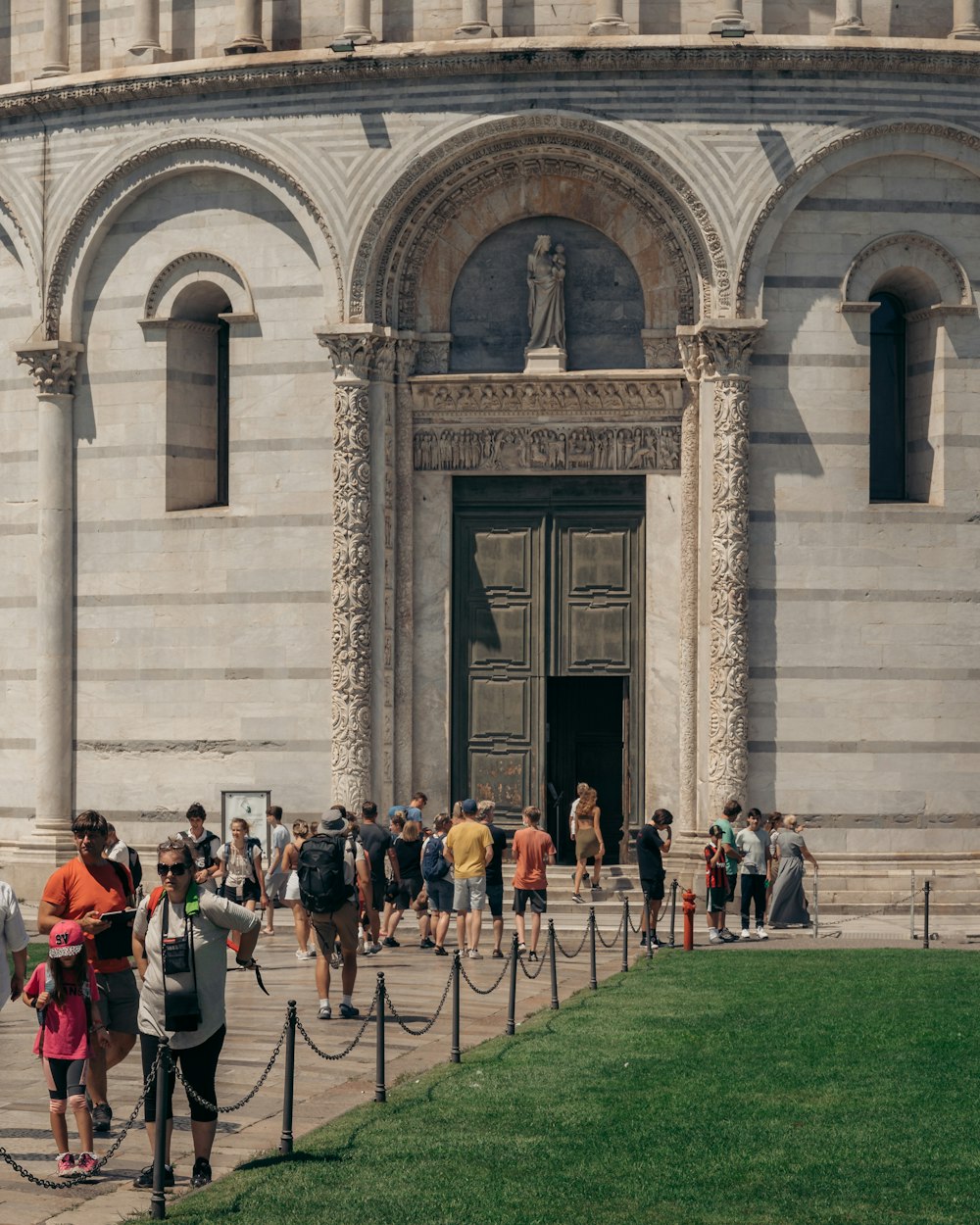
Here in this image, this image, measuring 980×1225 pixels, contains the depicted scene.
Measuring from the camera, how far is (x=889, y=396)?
1233 inches

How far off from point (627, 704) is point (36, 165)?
40.2ft

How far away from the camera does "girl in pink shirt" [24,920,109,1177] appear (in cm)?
1395

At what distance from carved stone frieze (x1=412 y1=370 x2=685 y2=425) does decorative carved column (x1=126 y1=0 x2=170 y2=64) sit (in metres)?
6.33

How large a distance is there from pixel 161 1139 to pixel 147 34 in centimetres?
2269

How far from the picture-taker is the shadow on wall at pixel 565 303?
31.3 meters

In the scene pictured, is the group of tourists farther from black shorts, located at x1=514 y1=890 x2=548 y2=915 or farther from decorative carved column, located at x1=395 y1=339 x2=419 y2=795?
decorative carved column, located at x1=395 y1=339 x2=419 y2=795

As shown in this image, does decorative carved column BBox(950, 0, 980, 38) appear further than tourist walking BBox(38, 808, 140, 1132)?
Yes

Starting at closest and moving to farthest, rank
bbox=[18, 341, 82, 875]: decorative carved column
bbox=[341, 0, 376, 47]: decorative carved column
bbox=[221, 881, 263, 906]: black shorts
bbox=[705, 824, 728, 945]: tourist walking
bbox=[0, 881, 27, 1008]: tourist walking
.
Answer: bbox=[0, 881, 27, 1008]: tourist walking, bbox=[221, 881, 263, 906]: black shorts, bbox=[705, 824, 728, 945]: tourist walking, bbox=[341, 0, 376, 47]: decorative carved column, bbox=[18, 341, 82, 875]: decorative carved column

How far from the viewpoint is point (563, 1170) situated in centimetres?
1370

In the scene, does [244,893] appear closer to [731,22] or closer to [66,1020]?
[66,1020]

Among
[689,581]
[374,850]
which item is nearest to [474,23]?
[689,581]

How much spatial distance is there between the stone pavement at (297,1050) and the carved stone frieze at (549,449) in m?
6.92

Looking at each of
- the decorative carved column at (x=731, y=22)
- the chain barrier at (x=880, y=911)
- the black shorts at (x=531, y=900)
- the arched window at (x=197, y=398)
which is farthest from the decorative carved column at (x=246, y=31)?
the chain barrier at (x=880, y=911)

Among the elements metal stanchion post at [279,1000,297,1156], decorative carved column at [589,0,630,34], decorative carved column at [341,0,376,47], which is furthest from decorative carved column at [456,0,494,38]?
metal stanchion post at [279,1000,297,1156]
